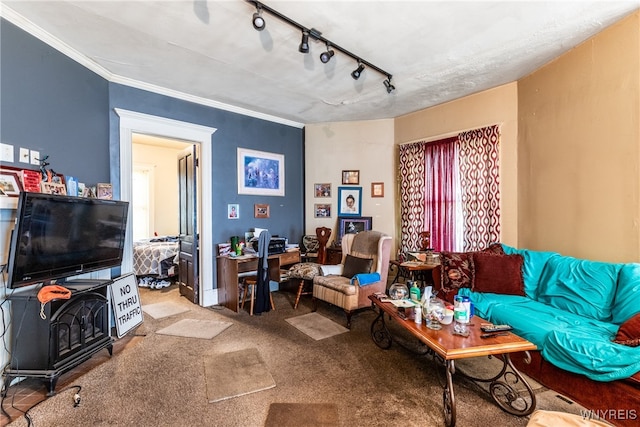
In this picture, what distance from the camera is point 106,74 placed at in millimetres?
3098

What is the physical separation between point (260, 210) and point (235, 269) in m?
1.12

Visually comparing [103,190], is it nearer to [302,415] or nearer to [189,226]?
[189,226]

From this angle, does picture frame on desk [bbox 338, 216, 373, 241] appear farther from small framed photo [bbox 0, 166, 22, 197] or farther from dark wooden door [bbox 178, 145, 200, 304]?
small framed photo [bbox 0, 166, 22, 197]

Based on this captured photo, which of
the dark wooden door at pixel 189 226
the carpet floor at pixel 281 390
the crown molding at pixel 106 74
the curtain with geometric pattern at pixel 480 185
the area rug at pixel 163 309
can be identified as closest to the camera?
the carpet floor at pixel 281 390

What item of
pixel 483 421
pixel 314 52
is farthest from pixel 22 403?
pixel 314 52

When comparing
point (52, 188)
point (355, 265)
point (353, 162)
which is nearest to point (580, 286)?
point (355, 265)

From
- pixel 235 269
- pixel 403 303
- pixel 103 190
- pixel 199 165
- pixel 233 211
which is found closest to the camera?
pixel 403 303

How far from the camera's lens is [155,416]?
6.09 ft

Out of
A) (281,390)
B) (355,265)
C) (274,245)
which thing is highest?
(274,245)

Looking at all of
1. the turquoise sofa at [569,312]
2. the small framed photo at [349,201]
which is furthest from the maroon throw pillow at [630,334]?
the small framed photo at [349,201]

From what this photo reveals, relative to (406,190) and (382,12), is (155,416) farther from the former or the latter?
(406,190)

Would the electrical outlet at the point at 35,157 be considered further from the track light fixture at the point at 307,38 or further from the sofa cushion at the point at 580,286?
the sofa cushion at the point at 580,286

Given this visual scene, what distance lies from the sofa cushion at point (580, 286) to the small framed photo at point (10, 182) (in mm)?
4505

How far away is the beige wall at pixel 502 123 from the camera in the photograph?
11.3 feet
